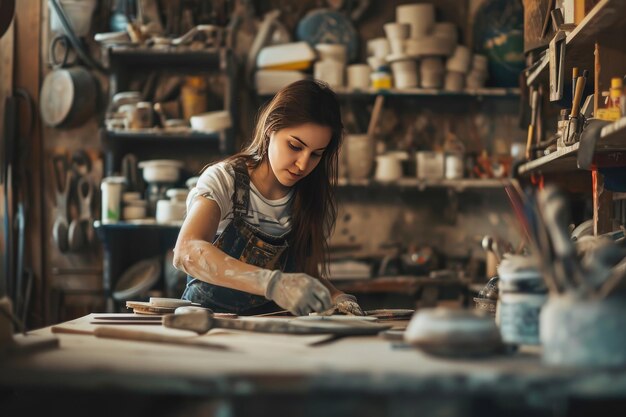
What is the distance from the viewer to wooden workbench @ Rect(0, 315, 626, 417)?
1231mm

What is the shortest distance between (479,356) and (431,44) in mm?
3946

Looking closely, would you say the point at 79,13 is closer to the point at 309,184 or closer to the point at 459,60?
the point at 459,60

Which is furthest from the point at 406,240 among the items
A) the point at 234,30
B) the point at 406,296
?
the point at 234,30

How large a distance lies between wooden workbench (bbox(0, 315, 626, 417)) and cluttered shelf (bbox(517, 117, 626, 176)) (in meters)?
1.11

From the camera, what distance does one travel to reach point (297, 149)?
2867 millimetres

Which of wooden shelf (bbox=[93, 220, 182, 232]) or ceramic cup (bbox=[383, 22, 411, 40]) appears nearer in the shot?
wooden shelf (bbox=[93, 220, 182, 232])

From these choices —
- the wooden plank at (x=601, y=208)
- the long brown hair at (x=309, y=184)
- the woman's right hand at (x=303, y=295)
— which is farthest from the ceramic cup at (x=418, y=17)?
the woman's right hand at (x=303, y=295)

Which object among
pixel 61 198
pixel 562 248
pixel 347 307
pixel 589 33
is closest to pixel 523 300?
pixel 562 248

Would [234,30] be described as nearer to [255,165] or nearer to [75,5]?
[75,5]

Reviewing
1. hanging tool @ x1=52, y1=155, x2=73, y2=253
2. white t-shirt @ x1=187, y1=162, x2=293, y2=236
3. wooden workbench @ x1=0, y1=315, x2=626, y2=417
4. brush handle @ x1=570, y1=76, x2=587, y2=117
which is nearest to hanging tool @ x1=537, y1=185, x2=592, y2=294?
wooden workbench @ x1=0, y1=315, x2=626, y2=417

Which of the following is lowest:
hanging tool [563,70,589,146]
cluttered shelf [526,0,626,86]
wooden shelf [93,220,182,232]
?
wooden shelf [93,220,182,232]

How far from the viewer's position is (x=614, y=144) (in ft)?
8.61

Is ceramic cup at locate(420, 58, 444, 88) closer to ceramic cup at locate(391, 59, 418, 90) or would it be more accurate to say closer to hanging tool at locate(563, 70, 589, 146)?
ceramic cup at locate(391, 59, 418, 90)

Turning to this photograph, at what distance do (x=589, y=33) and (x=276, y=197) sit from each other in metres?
1.28
